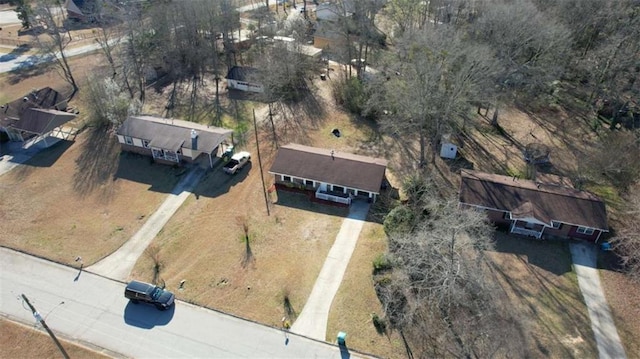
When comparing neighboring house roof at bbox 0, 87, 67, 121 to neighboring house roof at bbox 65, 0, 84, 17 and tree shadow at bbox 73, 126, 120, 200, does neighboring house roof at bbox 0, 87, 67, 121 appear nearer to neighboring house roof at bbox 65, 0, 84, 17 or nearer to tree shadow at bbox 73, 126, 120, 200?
tree shadow at bbox 73, 126, 120, 200

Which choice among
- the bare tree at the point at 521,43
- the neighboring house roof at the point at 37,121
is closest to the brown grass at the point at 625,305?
the bare tree at the point at 521,43

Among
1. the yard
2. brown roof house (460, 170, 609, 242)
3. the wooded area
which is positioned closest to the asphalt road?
the yard

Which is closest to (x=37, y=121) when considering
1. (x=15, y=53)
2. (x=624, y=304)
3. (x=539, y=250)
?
(x=15, y=53)

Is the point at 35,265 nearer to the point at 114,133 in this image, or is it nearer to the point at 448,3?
the point at 114,133

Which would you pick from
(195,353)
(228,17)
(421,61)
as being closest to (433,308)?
(195,353)

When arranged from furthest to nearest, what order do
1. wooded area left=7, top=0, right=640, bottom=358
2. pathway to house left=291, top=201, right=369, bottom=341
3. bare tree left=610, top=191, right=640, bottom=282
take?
bare tree left=610, top=191, right=640, bottom=282 → wooded area left=7, top=0, right=640, bottom=358 → pathway to house left=291, top=201, right=369, bottom=341
